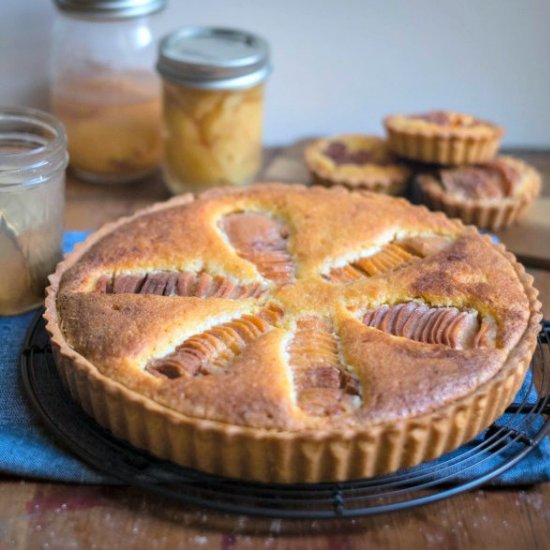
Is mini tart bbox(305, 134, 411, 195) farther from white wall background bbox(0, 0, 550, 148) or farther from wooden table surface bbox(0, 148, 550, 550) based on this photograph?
wooden table surface bbox(0, 148, 550, 550)

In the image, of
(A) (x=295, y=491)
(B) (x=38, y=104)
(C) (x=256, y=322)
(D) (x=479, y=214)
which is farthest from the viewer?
(B) (x=38, y=104)

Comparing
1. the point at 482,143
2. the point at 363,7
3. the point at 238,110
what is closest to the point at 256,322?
the point at 238,110

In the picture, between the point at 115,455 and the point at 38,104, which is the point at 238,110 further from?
the point at 115,455

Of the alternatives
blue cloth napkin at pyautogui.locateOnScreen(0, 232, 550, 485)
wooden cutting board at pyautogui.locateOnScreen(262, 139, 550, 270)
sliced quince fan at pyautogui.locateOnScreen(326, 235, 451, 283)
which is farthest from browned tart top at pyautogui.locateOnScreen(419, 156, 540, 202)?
blue cloth napkin at pyautogui.locateOnScreen(0, 232, 550, 485)

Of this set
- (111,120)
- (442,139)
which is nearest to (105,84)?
(111,120)

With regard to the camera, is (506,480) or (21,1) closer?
(506,480)

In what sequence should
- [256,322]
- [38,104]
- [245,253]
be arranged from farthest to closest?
[38,104] → [245,253] → [256,322]
